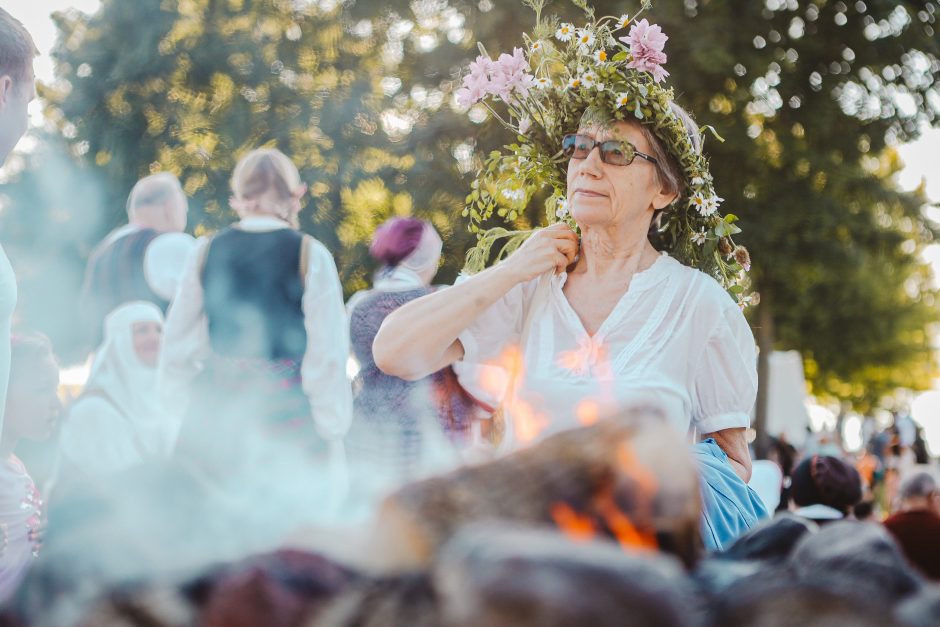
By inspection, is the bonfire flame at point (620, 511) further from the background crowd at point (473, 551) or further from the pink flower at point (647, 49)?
the pink flower at point (647, 49)

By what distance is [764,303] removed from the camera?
→ 1344 centimetres

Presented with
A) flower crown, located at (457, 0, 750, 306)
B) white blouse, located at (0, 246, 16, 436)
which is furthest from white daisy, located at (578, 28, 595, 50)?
white blouse, located at (0, 246, 16, 436)

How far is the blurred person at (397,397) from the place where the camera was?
4801 mm

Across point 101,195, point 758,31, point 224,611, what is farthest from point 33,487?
point 101,195

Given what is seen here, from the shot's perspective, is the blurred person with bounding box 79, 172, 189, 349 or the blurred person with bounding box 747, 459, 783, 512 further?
the blurred person with bounding box 747, 459, 783, 512

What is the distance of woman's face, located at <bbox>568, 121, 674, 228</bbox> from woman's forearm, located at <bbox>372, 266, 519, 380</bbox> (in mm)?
333

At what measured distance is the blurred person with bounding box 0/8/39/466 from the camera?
240cm

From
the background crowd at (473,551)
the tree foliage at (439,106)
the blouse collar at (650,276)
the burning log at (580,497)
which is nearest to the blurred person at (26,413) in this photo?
the background crowd at (473,551)

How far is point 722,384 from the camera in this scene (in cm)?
272

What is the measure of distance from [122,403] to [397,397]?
1217mm

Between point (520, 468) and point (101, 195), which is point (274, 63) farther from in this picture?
point (520, 468)

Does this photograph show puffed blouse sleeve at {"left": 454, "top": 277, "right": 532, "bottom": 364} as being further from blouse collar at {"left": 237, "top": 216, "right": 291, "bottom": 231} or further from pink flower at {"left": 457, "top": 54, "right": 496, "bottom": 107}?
blouse collar at {"left": 237, "top": 216, "right": 291, "bottom": 231}

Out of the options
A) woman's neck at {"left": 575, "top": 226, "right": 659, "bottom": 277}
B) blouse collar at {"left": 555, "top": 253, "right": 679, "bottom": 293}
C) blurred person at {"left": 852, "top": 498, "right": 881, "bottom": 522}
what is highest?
woman's neck at {"left": 575, "top": 226, "right": 659, "bottom": 277}

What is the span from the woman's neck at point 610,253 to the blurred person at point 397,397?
2004mm
